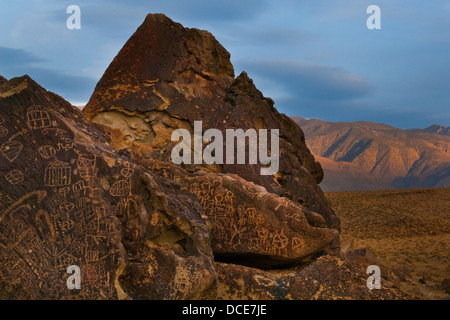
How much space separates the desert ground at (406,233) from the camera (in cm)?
1096

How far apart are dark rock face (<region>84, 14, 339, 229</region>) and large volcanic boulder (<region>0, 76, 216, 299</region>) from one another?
12.2ft

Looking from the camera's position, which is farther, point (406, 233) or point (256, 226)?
point (406, 233)

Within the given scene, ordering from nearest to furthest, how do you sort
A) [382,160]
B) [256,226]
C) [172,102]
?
[256,226] → [172,102] → [382,160]

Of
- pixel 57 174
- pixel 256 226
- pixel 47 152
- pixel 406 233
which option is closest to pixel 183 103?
pixel 256 226

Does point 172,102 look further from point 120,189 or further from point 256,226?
point 120,189

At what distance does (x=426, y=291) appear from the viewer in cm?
1017

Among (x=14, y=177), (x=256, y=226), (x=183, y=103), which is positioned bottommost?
(x=256, y=226)

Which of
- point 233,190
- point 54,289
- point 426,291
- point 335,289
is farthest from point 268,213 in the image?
point 426,291

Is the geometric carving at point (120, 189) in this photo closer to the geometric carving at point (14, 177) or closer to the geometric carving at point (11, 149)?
the geometric carving at point (14, 177)

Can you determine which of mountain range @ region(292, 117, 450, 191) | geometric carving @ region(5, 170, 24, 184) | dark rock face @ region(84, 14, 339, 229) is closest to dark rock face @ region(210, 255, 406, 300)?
geometric carving @ region(5, 170, 24, 184)

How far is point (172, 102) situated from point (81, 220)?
5237 mm

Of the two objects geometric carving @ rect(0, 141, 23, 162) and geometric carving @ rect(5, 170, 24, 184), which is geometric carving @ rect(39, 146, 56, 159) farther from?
geometric carving @ rect(5, 170, 24, 184)

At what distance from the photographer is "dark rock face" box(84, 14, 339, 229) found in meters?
10.8

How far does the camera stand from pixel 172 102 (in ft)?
36.0
